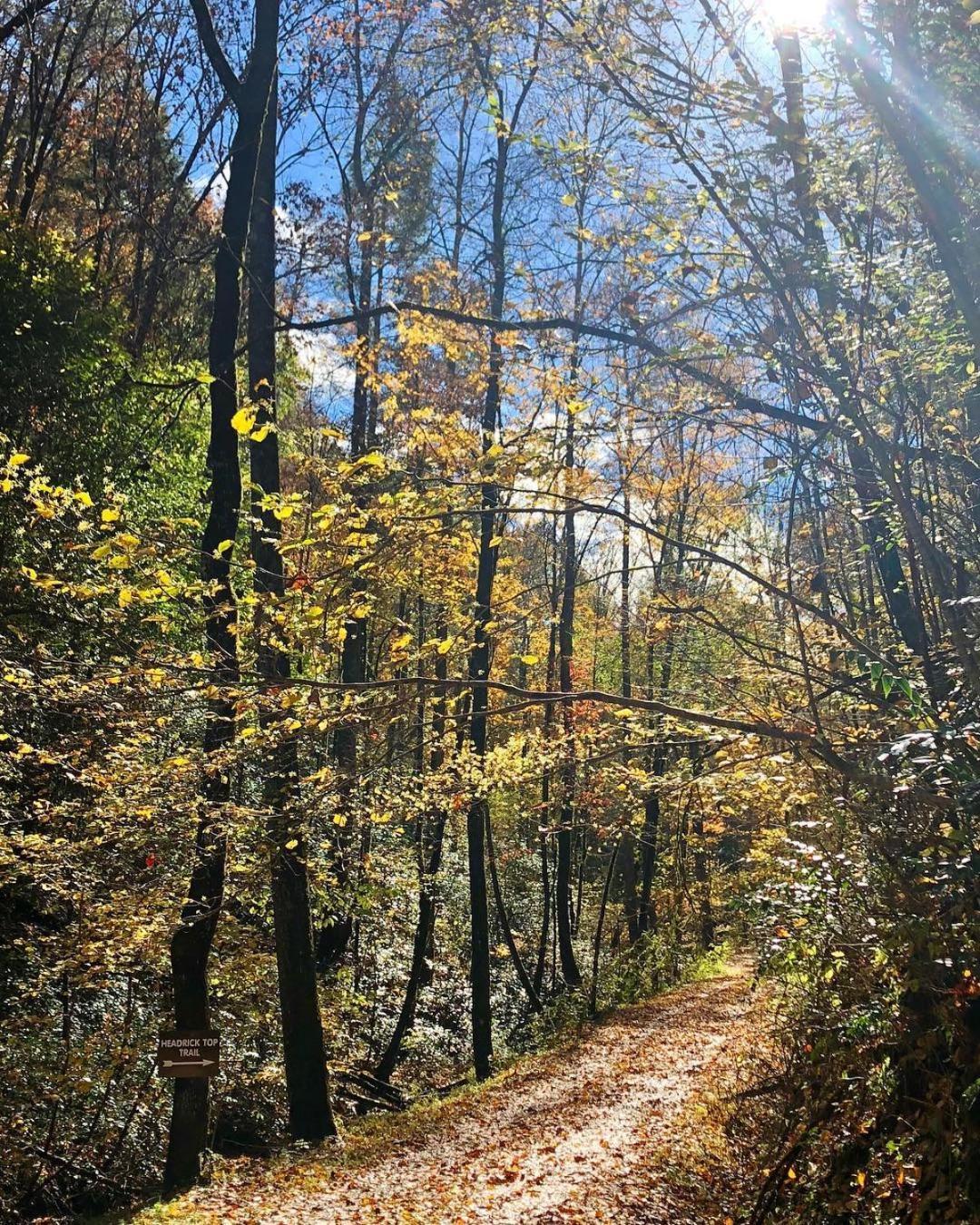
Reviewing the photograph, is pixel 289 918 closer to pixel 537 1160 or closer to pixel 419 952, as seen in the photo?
pixel 537 1160

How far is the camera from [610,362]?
573 cm

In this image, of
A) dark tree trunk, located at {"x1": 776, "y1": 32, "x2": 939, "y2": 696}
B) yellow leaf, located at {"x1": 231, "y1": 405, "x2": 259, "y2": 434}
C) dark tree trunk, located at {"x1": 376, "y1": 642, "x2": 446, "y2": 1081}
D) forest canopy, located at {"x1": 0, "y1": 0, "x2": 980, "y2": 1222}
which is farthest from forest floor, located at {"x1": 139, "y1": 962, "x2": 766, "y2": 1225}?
yellow leaf, located at {"x1": 231, "y1": 405, "x2": 259, "y2": 434}

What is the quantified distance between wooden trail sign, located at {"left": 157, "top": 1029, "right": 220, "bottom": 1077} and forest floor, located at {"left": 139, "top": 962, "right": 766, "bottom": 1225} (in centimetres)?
89

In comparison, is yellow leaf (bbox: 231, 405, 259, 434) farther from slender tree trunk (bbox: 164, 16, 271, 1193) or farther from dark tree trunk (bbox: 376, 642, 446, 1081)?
dark tree trunk (bbox: 376, 642, 446, 1081)

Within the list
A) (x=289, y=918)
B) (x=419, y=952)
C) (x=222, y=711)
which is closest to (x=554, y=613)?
(x=222, y=711)

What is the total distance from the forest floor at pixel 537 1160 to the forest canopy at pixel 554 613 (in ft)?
1.76

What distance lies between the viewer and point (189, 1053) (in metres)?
6.97

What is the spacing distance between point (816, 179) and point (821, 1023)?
4.03m

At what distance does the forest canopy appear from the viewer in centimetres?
399

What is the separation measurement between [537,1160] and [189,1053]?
2.90 meters

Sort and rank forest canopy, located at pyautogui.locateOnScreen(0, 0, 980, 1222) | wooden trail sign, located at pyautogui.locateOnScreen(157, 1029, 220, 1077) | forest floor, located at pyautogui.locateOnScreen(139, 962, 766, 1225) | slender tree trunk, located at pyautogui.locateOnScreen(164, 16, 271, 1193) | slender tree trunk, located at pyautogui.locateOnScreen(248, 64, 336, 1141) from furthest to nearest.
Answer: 1. slender tree trunk, located at pyautogui.locateOnScreen(248, 64, 336, 1141)
2. slender tree trunk, located at pyautogui.locateOnScreen(164, 16, 271, 1193)
3. wooden trail sign, located at pyautogui.locateOnScreen(157, 1029, 220, 1077)
4. forest floor, located at pyautogui.locateOnScreen(139, 962, 766, 1225)
5. forest canopy, located at pyautogui.locateOnScreen(0, 0, 980, 1222)

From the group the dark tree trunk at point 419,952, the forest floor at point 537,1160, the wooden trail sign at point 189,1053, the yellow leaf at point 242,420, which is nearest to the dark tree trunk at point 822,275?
the yellow leaf at point 242,420

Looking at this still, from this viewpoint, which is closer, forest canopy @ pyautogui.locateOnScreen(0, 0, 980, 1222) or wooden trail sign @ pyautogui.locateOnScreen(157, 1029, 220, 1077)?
forest canopy @ pyautogui.locateOnScreen(0, 0, 980, 1222)

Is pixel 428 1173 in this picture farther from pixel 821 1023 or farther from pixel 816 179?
pixel 816 179
